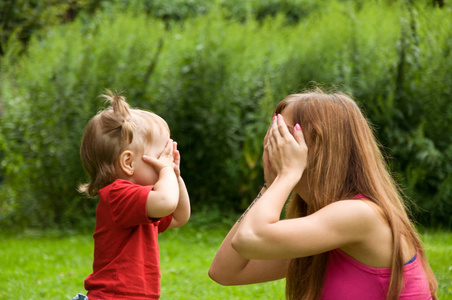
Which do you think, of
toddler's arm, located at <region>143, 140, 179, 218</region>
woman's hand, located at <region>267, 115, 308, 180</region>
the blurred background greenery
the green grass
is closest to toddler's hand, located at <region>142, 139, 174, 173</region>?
toddler's arm, located at <region>143, 140, 179, 218</region>

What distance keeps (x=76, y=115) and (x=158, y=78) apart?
1.22 metres

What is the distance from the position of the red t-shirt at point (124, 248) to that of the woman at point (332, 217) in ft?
1.70

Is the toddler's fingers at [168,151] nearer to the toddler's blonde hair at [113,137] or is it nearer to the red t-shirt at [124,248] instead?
the toddler's blonde hair at [113,137]

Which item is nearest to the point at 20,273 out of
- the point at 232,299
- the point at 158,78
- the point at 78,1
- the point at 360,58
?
the point at 232,299

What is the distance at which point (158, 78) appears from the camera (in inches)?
317

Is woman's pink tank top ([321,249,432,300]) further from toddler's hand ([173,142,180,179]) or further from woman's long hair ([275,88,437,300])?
toddler's hand ([173,142,180,179])

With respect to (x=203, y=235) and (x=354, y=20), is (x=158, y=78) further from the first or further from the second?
(x=354, y=20)

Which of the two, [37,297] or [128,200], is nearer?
[128,200]

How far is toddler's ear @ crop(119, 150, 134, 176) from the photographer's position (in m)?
2.67

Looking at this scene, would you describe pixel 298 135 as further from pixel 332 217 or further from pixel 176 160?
pixel 176 160

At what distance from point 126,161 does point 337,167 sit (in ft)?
3.17

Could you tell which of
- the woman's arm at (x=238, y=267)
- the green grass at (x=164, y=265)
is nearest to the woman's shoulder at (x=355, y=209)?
the woman's arm at (x=238, y=267)

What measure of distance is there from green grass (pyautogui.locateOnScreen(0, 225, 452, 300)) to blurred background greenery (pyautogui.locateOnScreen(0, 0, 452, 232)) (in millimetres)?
571

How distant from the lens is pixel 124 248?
8.52ft
